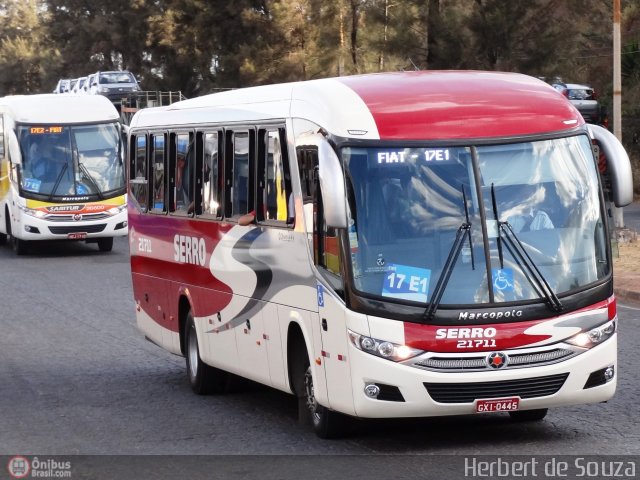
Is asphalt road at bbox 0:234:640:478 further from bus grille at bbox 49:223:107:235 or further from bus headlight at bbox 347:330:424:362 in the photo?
bus grille at bbox 49:223:107:235

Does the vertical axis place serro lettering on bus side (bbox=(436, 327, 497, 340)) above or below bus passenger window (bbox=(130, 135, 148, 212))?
below

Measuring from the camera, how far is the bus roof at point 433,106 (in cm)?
968

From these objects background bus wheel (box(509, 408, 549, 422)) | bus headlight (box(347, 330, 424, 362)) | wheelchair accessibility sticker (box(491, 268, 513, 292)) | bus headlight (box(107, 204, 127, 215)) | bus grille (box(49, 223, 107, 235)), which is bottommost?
bus grille (box(49, 223, 107, 235))

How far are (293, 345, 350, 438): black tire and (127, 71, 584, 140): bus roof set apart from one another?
174 centimetres

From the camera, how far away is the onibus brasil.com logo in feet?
30.6

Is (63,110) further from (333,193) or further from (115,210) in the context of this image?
(333,193)

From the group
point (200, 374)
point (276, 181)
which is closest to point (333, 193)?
point (276, 181)

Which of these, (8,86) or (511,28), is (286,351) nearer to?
(511,28)

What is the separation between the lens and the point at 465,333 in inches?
363

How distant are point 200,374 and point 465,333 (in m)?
4.29

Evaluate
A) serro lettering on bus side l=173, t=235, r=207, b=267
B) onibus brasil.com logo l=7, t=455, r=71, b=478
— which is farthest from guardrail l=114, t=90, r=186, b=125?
onibus brasil.com logo l=7, t=455, r=71, b=478

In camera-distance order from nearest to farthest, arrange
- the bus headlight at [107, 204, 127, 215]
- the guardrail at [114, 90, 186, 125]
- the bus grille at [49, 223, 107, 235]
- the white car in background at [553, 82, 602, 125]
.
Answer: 1. the bus grille at [49, 223, 107, 235]
2. the bus headlight at [107, 204, 127, 215]
3. the white car in background at [553, 82, 602, 125]
4. the guardrail at [114, 90, 186, 125]

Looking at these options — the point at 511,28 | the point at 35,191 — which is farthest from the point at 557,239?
the point at 511,28

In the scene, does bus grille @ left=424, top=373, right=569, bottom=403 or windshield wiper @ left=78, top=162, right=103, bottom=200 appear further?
windshield wiper @ left=78, top=162, right=103, bottom=200
